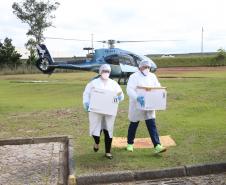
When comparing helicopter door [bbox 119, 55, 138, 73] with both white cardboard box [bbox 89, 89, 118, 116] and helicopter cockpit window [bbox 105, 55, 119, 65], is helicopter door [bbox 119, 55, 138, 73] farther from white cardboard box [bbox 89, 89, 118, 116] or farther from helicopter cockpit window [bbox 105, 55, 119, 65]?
white cardboard box [bbox 89, 89, 118, 116]

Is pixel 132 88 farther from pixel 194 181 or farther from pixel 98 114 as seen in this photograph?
pixel 194 181

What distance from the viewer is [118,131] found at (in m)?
12.9

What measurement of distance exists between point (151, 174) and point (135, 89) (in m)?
2.03

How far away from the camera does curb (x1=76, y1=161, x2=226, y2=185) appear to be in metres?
8.39

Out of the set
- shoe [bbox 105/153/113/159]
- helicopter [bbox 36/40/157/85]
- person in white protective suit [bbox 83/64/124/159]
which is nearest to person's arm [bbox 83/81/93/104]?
person in white protective suit [bbox 83/64/124/159]

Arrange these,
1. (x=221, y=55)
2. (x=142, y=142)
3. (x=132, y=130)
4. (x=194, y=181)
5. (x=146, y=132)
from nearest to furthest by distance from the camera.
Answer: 1. (x=194, y=181)
2. (x=132, y=130)
3. (x=142, y=142)
4. (x=146, y=132)
5. (x=221, y=55)

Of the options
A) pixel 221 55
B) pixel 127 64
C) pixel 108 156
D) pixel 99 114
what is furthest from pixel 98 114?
pixel 221 55

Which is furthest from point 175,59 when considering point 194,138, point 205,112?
point 194,138

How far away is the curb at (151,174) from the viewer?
8.39 meters

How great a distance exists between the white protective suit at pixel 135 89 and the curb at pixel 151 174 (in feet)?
5.43

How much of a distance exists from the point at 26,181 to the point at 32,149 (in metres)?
2.70

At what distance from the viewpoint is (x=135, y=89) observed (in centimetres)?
996

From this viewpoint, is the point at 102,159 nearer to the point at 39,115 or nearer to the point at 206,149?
the point at 206,149

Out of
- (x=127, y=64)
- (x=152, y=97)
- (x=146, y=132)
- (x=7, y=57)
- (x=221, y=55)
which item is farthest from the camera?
(x=7, y=57)
